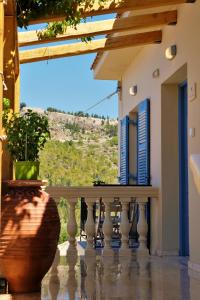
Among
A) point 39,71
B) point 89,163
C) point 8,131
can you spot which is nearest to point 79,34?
point 8,131

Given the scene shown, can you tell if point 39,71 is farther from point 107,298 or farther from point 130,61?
point 107,298

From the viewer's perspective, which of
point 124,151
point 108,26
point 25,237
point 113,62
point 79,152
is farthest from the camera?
point 79,152

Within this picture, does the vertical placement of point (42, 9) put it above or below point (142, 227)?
above

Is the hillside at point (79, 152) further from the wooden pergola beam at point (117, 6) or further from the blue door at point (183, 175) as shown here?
the wooden pergola beam at point (117, 6)

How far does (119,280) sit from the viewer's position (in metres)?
4.75

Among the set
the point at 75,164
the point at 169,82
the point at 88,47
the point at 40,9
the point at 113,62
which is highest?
the point at 113,62

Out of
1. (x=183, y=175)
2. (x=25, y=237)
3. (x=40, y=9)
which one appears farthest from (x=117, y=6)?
(x=25, y=237)

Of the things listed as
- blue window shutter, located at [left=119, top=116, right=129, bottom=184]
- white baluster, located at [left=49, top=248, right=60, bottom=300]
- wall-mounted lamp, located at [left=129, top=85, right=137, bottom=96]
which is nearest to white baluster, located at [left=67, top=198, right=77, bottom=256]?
white baluster, located at [left=49, top=248, right=60, bottom=300]

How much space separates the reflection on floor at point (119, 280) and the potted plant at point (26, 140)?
0.92 m

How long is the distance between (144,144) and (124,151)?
1.93 metres

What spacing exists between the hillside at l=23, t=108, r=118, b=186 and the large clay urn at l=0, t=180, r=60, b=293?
992 cm

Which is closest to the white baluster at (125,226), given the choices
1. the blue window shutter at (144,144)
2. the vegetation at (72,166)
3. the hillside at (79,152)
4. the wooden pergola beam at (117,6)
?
the blue window shutter at (144,144)

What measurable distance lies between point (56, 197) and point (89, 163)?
8.63 metres

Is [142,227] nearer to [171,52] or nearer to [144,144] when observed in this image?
[144,144]
